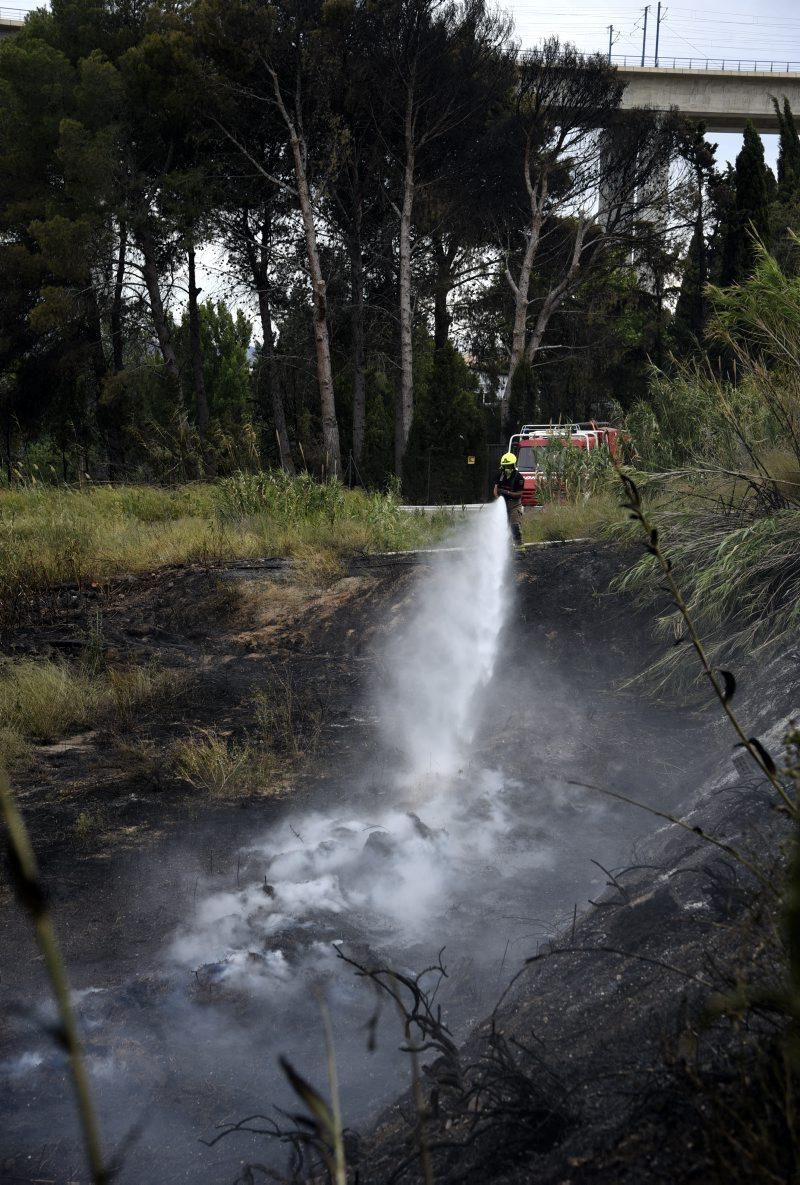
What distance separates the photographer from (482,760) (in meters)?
6.74

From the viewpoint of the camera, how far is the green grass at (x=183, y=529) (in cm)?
1155

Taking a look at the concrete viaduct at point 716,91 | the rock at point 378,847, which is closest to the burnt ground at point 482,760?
the rock at point 378,847

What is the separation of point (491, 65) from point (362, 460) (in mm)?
9075

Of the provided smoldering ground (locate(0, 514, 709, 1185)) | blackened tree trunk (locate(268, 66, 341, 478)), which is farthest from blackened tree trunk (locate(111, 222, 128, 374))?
smoldering ground (locate(0, 514, 709, 1185))

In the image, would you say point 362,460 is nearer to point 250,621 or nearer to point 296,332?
point 296,332

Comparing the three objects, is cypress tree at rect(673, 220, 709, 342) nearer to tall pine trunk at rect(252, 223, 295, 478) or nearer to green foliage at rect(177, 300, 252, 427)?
tall pine trunk at rect(252, 223, 295, 478)

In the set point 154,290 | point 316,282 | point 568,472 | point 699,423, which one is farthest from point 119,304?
point 699,423

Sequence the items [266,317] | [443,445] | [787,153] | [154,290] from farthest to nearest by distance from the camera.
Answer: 1. [787,153]
2. [266,317]
3. [443,445]
4. [154,290]

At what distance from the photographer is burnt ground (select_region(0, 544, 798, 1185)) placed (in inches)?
98.6

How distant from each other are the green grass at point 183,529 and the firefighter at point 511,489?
1.94 metres

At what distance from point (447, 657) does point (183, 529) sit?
508cm

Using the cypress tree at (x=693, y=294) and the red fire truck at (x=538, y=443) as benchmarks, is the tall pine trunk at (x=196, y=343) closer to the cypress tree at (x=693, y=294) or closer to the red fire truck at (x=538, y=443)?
the red fire truck at (x=538, y=443)

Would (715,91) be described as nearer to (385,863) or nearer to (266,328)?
(266,328)

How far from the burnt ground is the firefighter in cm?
59
